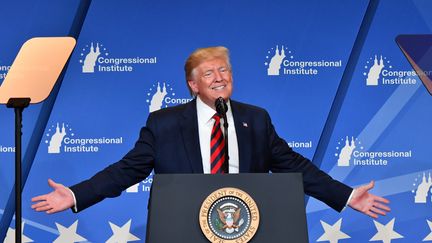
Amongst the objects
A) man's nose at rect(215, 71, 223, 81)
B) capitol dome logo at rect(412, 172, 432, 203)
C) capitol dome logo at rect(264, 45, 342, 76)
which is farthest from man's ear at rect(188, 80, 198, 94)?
capitol dome logo at rect(412, 172, 432, 203)

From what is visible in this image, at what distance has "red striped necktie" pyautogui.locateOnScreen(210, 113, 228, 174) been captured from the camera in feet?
11.3

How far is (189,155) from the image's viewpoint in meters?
3.49

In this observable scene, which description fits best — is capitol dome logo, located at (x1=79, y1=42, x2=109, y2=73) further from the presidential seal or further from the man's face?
the presidential seal

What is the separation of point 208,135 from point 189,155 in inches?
7.1

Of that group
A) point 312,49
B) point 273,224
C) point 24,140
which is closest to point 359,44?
point 312,49

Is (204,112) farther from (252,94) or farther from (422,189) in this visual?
(422,189)

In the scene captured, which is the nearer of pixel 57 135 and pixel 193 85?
pixel 193 85

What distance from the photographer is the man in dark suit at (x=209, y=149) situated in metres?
3.50

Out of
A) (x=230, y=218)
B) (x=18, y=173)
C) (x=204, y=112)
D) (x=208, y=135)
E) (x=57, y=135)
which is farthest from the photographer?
(x=57, y=135)

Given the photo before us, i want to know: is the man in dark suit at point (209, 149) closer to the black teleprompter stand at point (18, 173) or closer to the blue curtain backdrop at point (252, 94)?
the black teleprompter stand at point (18, 173)

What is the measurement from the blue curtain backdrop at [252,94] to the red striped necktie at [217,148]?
1439 mm

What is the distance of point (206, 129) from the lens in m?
3.64

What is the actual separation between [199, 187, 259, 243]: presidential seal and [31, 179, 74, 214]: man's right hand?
0.89 meters

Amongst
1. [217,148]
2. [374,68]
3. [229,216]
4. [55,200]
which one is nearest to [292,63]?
[374,68]
